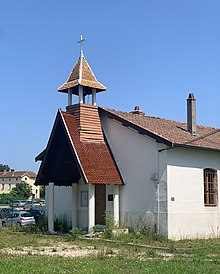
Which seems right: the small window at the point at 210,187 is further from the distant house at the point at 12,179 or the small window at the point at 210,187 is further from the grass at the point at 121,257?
the distant house at the point at 12,179

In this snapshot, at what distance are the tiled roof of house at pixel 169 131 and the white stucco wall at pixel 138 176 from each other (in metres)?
0.51

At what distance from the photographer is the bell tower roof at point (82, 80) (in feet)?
75.3

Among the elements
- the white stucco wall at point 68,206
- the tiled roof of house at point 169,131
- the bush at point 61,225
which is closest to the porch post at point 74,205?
the white stucco wall at point 68,206

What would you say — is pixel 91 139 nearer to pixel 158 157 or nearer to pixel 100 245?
pixel 158 157

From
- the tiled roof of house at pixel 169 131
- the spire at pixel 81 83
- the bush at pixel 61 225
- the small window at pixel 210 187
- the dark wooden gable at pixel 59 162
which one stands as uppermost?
the spire at pixel 81 83

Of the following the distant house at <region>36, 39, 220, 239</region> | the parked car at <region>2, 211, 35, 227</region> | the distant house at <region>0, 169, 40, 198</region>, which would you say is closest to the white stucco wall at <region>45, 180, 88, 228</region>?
the distant house at <region>36, 39, 220, 239</region>

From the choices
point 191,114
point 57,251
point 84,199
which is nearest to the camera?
point 57,251

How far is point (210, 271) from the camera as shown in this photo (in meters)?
11.3

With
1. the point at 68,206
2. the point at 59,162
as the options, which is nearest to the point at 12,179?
the point at 68,206

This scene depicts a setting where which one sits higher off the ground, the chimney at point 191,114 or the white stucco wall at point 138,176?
the chimney at point 191,114

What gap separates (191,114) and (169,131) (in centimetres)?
174

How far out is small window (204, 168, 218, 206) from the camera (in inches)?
857

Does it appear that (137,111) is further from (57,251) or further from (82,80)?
(57,251)

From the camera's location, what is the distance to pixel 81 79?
23.0 m
